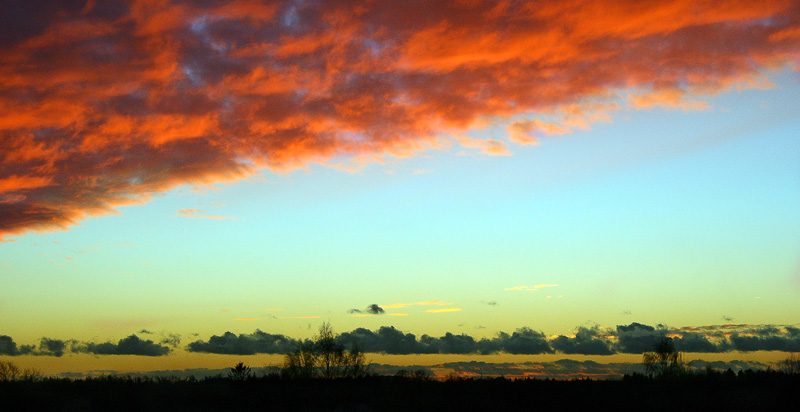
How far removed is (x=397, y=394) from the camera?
67.1m

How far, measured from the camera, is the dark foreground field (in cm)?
5450

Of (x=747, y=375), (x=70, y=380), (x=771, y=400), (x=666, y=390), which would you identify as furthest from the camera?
(x=747, y=375)

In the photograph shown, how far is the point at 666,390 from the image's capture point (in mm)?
73812

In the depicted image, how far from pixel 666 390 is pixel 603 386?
1000 centimetres

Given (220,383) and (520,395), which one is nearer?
(220,383)

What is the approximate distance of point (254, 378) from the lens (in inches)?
3142

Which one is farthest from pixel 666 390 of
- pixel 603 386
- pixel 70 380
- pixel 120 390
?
pixel 70 380

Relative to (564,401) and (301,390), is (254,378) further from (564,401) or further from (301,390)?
(564,401)

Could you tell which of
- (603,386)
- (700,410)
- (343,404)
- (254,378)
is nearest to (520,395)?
(603,386)

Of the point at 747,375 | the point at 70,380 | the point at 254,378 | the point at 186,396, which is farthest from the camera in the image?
the point at 747,375

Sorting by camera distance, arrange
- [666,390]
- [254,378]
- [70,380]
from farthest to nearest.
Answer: [254,378] → [666,390] → [70,380]

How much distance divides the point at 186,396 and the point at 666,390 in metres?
54.9

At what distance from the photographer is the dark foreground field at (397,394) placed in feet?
179

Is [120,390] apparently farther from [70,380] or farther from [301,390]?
[301,390]
